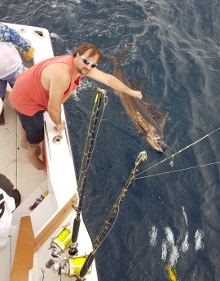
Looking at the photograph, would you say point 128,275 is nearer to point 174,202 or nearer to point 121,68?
point 174,202

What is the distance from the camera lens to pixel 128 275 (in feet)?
13.5

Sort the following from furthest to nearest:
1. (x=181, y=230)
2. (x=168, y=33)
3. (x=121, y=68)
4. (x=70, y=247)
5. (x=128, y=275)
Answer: (x=168, y=33) → (x=121, y=68) → (x=181, y=230) → (x=128, y=275) → (x=70, y=247)

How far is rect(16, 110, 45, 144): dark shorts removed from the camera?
3.09 metres

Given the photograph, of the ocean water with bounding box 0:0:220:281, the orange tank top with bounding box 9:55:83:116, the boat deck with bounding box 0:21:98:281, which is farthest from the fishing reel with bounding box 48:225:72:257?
the orange tank top with bounding box 9:55:83:116

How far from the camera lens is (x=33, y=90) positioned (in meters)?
2.66

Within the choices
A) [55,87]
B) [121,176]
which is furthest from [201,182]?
[55,87]

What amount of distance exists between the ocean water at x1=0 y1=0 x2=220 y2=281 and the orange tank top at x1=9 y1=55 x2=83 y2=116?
4.98 feet

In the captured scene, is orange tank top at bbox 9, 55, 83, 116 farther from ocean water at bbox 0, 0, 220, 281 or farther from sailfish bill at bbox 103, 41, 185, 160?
sailfish bill at bbox 103, 41, 185, 160

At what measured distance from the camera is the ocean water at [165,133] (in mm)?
4414

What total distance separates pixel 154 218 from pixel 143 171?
971 mm

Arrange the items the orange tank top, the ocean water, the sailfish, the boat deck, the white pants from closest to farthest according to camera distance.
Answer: the white pants → the orange tank top → the boat deck → the ocean water → the sailfish

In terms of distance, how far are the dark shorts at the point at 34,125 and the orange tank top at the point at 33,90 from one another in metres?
0.10

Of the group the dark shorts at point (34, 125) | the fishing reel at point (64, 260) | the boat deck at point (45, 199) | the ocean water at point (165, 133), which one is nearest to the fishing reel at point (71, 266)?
the fishing reel at point (64, 260)

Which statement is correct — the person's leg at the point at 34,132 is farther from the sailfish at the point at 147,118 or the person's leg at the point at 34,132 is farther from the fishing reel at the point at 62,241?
the sailfish at the point at 147,118
